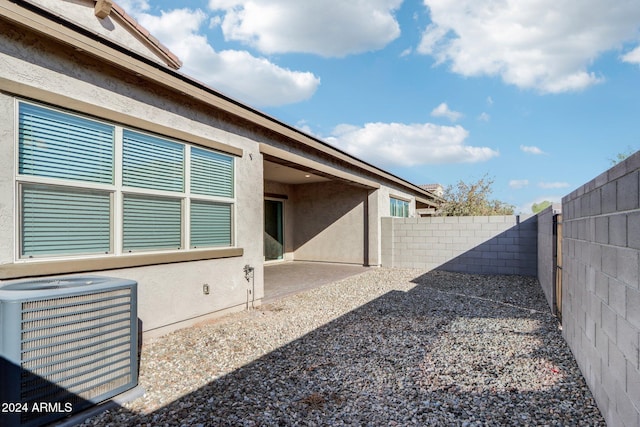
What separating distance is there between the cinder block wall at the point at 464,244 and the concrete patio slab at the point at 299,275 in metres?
1.49

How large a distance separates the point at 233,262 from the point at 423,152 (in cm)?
4952

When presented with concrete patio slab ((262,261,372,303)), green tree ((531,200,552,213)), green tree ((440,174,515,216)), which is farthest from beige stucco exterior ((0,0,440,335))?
green tree ((531,200,552,213))

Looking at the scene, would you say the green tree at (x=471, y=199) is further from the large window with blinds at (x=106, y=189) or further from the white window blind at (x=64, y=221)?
the white window blind at (x=64, y=221)

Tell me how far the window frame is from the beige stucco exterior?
3 cm

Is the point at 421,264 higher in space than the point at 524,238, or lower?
lower

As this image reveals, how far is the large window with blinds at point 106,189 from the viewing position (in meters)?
3.37

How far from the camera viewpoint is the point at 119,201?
13.3ft

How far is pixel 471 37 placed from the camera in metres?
10.5

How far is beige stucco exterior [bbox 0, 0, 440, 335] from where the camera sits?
318cm

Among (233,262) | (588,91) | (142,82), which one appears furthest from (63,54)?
(588,91)

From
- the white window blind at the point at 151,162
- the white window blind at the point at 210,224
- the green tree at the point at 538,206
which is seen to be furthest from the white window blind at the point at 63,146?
the green tree at the point at 538,206

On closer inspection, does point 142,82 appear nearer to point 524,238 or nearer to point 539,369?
point 539,369

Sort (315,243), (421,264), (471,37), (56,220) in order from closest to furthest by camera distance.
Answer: (56,220) → (471,37) → (421,264) → (315,243)

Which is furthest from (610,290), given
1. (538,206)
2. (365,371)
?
(538,206)
